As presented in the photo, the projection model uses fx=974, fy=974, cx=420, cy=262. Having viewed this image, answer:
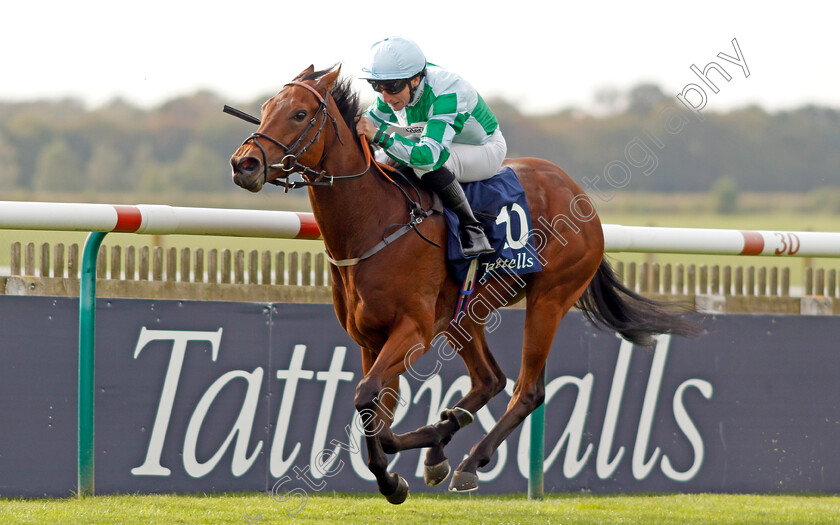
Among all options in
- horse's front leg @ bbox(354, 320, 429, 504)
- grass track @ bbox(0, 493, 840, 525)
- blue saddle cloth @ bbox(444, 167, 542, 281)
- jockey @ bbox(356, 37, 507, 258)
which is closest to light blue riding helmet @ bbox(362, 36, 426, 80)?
jockey @ bbox(356, 37, 507, 258)

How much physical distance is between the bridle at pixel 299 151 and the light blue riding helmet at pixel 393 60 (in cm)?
29

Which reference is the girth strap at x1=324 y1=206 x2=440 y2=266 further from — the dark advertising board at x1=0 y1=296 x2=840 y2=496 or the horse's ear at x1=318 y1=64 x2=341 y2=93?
the dark advertising board at x1=0 y1=296 x2=840 y2=496

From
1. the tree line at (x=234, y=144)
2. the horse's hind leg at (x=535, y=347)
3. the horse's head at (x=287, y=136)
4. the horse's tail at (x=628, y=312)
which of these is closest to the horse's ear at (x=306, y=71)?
the horse's head at (x=287, y=136)

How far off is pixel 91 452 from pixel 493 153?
2358mm

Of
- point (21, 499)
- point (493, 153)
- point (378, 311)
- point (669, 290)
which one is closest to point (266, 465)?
point (21, 499)

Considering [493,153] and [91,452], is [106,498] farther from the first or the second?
[493,153]

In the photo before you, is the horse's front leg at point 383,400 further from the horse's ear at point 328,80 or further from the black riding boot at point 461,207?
the horse's ear at point 328,80

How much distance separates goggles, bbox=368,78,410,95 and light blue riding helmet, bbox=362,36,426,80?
4 centimetres

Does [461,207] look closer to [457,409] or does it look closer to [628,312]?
[457,409]

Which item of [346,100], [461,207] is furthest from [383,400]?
[346,100]

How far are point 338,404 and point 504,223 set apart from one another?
5.36 feet

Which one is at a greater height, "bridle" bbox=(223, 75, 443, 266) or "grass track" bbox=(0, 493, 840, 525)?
"bridle" bbox=(223, 75, 443, 266)

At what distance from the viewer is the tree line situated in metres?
43.8

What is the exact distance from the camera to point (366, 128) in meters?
4.16
